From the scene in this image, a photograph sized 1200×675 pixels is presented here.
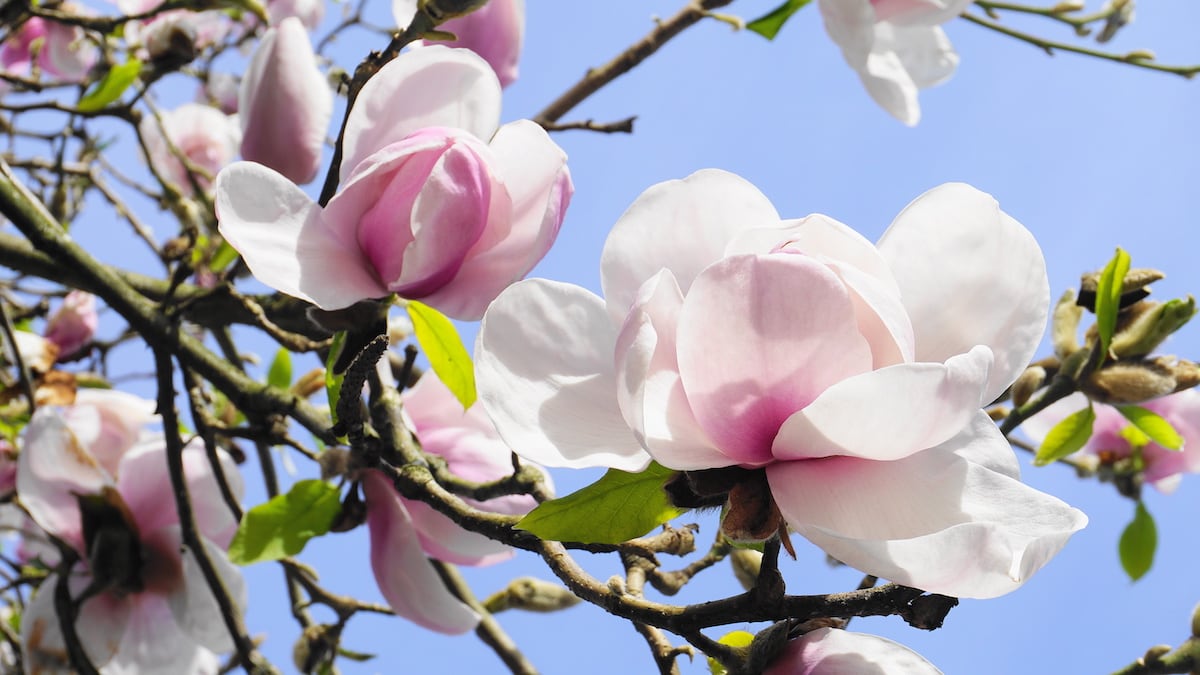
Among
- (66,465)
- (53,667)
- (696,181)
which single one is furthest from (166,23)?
(696,181)

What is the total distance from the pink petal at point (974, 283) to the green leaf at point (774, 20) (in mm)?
771

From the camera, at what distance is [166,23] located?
142cm

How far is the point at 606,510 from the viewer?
524 mm

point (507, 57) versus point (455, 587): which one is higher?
point (507, 57)

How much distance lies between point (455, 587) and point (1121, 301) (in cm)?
71

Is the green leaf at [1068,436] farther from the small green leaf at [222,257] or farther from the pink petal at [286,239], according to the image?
the small green leaf at [222,257]

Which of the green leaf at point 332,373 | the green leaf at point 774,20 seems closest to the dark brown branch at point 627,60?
the green leaf at point 774,20

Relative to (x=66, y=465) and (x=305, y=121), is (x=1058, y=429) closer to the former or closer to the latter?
(x=305, y=121)

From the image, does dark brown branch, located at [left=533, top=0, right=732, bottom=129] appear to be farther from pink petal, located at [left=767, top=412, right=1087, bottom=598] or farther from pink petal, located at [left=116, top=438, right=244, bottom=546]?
pink petal, located at [left=767, top=412, right=1087, bottom=598]

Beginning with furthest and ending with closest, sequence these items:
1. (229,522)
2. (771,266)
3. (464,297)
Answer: (229,522) → (464,297) → (771,266)

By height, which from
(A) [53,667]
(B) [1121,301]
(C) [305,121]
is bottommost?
(A) [53,667]

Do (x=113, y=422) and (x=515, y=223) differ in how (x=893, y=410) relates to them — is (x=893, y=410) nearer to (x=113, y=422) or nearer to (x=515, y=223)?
(x=515, y=223)

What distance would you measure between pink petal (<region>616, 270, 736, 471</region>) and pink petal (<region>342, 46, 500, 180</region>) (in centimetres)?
27

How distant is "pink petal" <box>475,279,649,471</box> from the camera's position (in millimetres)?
469
